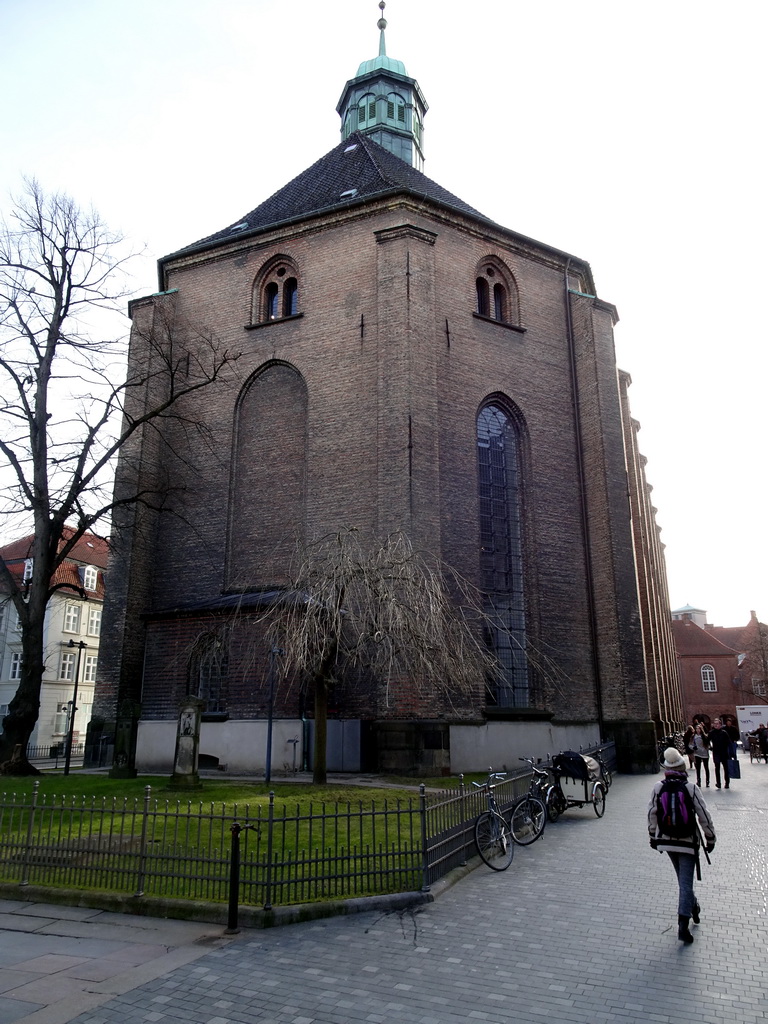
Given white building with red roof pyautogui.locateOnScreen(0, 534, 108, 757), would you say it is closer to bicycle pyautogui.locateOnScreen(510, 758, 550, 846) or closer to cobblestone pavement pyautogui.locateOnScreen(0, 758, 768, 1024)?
bicycle pyautogui.locateOnScreen(510, 758, 550, 846)

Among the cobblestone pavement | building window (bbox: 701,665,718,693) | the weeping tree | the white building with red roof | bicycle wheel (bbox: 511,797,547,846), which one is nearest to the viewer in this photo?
the cobblestone pavement

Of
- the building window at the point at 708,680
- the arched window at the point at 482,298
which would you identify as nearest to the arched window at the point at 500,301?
the arched window at the point at 482,298

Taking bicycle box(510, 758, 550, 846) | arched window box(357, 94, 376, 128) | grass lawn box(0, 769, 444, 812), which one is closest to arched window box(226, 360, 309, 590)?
grass lawn box(0, 769, 444, 812)

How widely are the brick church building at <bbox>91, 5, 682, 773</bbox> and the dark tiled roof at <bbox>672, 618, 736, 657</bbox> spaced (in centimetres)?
4128

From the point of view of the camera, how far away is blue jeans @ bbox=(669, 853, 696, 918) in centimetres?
588

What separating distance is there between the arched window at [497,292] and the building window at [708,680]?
45769 mm

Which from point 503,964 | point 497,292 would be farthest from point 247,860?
point 497,292

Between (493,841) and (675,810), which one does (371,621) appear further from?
(675,810)

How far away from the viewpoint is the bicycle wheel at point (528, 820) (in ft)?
32.0

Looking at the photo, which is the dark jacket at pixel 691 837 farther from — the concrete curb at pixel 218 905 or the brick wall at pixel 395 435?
the brick wall at pixel 395 435

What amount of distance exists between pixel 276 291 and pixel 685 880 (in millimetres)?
19376

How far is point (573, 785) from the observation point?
1257 cm

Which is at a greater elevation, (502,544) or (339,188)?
(339,188)

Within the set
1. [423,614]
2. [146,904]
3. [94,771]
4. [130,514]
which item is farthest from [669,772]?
[130,514]
